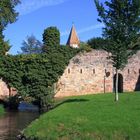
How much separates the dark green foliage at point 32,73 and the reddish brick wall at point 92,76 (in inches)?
77.8

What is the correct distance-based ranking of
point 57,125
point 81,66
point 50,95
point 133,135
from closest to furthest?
point 133,135 → point 57,125 → point 50,95 → point 81,66

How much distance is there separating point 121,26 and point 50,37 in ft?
60.1

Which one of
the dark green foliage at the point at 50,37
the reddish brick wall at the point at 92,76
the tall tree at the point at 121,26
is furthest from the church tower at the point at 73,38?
the tall tree at the point at 121,26

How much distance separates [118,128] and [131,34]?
10774 mm

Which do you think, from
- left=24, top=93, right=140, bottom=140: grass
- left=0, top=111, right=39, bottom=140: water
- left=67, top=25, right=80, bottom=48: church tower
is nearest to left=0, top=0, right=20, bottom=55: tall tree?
left=0, top=111, right=39, bottom=140: water

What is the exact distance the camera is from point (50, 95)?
148 feet

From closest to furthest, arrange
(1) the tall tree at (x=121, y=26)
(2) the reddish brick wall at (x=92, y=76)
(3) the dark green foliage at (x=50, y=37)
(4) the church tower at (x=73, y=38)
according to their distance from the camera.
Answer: (1) the tall tree at (x=121, y=26) < (3) the dark green foliage at (x=50, y=37) < (2) the reddish brick wall at (x=92, y=76) < (4) the church tower at (x=73, y=38)

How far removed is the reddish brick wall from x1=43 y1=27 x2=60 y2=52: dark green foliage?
8.65ft

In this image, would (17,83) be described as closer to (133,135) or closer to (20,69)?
(20,69)

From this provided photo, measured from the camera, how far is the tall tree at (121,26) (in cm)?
3086

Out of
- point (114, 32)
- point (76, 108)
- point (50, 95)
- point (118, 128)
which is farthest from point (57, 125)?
point (50, 95)

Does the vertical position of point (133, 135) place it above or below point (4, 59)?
below

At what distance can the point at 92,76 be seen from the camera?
165ft

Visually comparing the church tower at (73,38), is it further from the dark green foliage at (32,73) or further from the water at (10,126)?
the water at (10,126)
